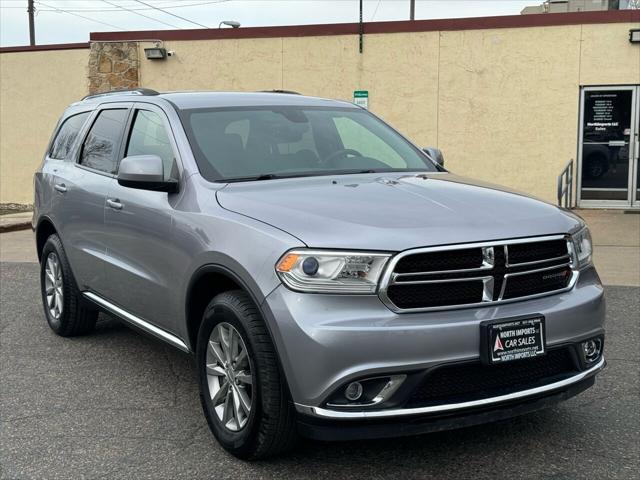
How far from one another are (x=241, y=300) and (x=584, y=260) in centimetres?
168

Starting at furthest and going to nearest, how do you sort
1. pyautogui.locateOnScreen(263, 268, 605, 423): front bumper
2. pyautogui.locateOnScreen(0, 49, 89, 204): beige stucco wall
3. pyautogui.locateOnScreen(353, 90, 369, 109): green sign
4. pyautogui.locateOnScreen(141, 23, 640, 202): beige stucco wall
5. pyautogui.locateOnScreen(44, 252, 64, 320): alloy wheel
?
1. pyautogui.locateOnScreen(0, 49, 89, 204): beige stucco wall
2. pyautogui.locateOnScreen(353, 90, 369, 109): green sign
3. pyautogui.locateOnScreen(141, 23, 640, 202): beige stucco wall
4. pyautogui.locateOnScreen(44, 252, 64, 320): alloy wheel
5. pyautogui.locateOnScreen(263, 268, 605, 423): front bumper

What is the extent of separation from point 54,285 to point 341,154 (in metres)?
2.84

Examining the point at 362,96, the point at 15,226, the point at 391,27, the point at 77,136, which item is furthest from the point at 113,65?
the point at 77,136

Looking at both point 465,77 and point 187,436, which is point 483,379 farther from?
point 465,77

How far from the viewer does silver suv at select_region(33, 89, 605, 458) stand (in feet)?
9.81

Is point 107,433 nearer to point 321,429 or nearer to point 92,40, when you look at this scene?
point 321,429

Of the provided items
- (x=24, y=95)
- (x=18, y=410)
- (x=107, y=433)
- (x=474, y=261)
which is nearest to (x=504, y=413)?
(x=474, y=261)

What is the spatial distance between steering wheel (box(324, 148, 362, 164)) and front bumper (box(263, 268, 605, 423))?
1551 millimetres

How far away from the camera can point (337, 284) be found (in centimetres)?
302

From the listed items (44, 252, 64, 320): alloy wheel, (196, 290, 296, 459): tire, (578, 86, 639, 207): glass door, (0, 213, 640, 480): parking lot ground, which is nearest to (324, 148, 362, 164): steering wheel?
(196, 290, 296, 459): tire

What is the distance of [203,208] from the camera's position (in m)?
3.74

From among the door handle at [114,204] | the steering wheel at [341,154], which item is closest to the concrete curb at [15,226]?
the door handle at [114,204]

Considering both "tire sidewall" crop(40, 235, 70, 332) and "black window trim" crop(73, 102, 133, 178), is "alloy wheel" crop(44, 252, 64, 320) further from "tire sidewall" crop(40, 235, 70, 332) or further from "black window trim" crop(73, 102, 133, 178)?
"black window trim" crop(73, 102, 133, 178)

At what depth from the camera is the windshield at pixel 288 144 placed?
4156 mm
